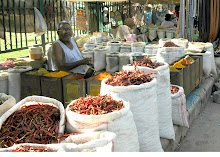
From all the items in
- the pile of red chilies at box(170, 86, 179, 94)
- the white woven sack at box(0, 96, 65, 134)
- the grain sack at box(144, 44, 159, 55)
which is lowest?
the pile of red chilies at box(170, 86, 179, 94)

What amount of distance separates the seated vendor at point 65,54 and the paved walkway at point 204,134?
1.72 meters

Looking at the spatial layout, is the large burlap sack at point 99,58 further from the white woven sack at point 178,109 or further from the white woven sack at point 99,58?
the white woven sack at point 178,109

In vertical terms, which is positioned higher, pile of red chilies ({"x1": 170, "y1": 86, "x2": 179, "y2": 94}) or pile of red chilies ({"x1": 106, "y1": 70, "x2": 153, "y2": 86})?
pile of red chilies ({"x1": 106, "y1": 70, "x2": 153, "y2": 86})

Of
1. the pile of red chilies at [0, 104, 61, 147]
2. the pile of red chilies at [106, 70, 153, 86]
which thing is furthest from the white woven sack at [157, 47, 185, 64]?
the pile of red chilies at [0, 104, 61, 147]

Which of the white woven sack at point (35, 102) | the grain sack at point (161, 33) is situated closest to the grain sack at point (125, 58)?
the white woven sack at point (35, 102)

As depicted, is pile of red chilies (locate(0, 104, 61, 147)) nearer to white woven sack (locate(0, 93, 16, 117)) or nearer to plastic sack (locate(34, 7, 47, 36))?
white woven sack (locate(0, 93, 16, 117))

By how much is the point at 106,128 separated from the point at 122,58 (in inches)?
131

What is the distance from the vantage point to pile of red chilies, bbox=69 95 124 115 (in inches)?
70.3

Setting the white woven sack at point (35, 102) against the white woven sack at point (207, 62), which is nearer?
the white woven sack at point (35, 102)

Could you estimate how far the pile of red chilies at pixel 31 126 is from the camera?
169 cm

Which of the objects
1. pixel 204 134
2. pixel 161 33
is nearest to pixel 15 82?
pixel 204 134

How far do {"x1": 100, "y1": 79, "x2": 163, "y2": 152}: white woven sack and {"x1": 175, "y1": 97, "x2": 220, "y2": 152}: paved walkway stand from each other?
41.7 inches

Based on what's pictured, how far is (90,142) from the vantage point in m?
1.50

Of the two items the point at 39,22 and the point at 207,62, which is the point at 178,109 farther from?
the point at 39,22
